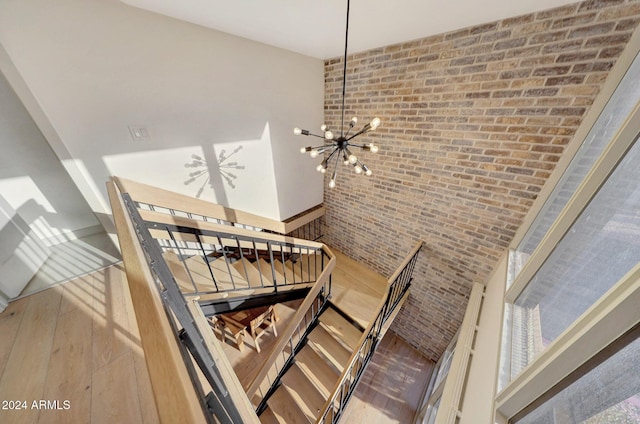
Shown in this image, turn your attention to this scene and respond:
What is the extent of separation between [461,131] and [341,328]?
9.14ft

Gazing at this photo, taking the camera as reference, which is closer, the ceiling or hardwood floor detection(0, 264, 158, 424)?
hardwood floor detection(0, 264, 158, 424)

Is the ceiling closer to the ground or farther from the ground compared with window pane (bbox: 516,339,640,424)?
farther from the ground

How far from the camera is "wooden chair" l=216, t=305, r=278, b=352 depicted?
8.91 ft

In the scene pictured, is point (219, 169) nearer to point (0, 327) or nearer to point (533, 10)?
point (0, 327)

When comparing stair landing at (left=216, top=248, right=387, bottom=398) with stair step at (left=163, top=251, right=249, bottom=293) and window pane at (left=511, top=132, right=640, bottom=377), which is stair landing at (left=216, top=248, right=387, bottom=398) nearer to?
stair step at (left=163, top=251, right=249, bottom=293)

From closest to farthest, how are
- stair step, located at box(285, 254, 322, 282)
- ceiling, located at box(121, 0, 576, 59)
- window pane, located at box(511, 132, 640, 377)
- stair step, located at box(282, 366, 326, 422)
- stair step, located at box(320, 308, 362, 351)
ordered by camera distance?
window pane, located at box(511, 132, 640, 377)
ceiling, located at box(121, 0, 576, 59)
stair step, located at box(282, 366, 326, 422)
stair step, located at box(320, 308, 362, 351)
stair step, located at box(285, 254, 322, 282)

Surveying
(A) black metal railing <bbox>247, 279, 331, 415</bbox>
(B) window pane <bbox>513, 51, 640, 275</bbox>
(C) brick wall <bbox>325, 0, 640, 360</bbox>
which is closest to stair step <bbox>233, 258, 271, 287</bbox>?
(A) black metal railing <bbox>247, 279, 331, 415</bbox>

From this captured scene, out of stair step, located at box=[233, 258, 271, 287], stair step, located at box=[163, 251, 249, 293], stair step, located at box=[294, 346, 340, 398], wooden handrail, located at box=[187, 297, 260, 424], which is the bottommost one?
stair step, located at box=[294, 346, 340, 398]

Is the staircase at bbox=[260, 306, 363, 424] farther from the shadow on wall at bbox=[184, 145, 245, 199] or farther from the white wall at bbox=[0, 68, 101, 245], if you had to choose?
the white wall at bbox=[0, 68, 101, 245]

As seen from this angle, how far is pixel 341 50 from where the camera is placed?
8.21 feet

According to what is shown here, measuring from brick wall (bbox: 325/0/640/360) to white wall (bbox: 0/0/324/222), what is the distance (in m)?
1.09

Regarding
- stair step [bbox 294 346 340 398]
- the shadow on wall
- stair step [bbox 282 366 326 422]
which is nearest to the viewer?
the shadow on wall

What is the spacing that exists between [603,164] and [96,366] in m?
3.11

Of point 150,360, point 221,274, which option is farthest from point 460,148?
point 221,274
